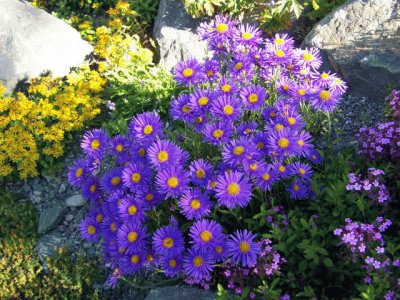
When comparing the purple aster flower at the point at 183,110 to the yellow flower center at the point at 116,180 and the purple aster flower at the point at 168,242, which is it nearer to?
the yellow flower center at the point at 116,180

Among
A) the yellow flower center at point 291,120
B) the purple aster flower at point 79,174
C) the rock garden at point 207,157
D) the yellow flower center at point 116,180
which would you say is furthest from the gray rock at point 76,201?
the yellow flower center at point 291,120

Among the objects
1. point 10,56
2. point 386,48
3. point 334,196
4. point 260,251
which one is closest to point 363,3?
point 386,48

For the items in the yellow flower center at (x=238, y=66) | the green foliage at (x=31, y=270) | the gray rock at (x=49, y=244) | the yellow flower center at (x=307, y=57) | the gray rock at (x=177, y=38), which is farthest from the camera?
the gray rock at (x=177, y=38)

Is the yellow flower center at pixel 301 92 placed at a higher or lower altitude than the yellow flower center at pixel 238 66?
higher

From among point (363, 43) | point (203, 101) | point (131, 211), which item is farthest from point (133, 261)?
point (363, 43)

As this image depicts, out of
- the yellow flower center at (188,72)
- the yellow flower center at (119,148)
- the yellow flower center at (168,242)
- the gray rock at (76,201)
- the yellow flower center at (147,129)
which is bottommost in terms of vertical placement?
the gray rock at (76,201)

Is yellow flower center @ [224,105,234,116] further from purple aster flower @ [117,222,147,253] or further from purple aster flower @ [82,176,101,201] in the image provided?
purple aster flower @ [82,176,101,201]

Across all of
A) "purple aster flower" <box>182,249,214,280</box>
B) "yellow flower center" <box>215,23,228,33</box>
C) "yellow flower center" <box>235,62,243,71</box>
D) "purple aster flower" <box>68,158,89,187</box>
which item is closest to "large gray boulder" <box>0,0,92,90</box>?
"purple aster flower" <box>68,158,89,187</box>
